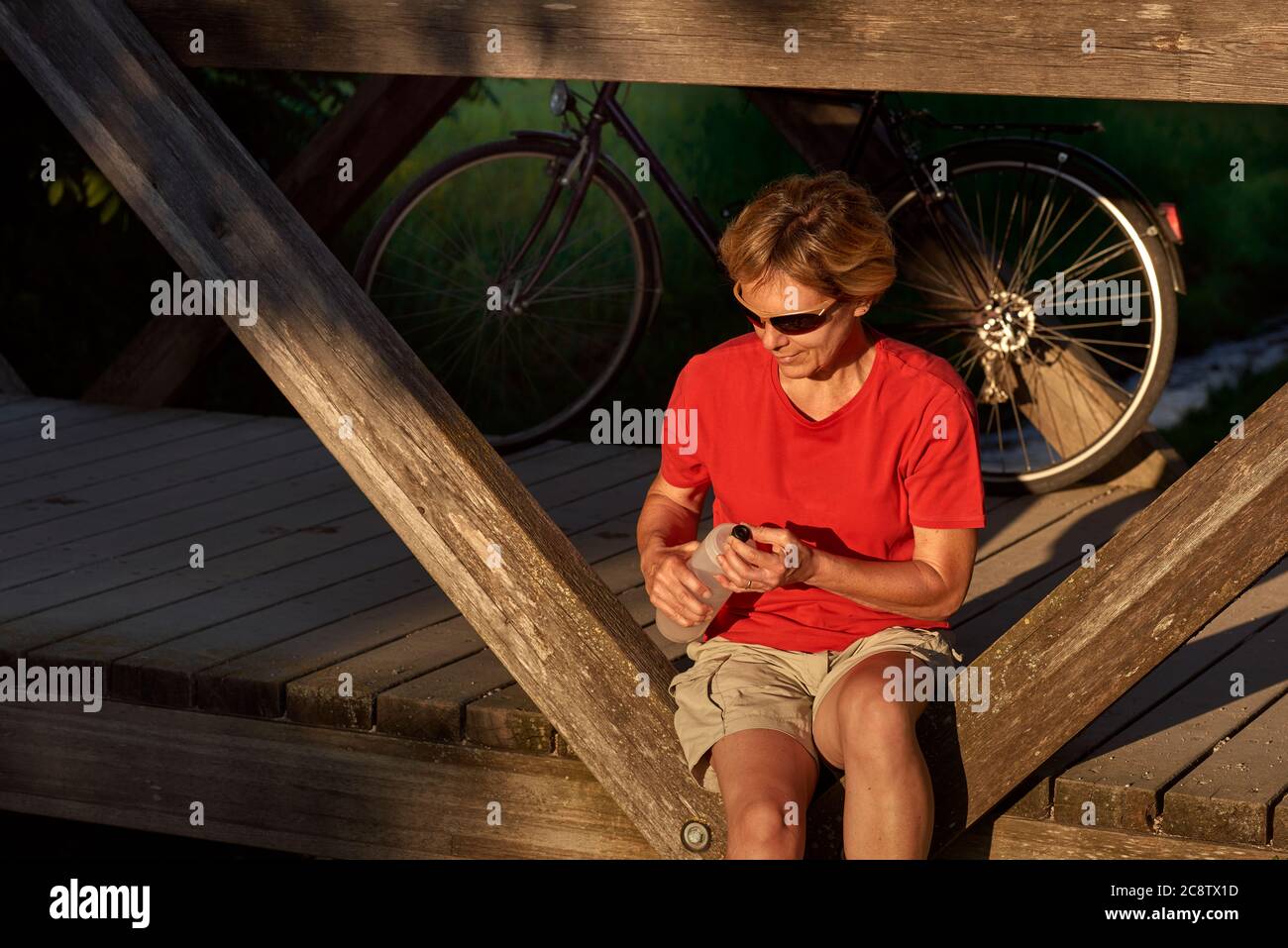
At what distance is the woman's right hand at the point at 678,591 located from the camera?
296cm

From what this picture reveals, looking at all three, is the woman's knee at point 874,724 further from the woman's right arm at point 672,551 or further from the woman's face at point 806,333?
the woman's face at point 806,333

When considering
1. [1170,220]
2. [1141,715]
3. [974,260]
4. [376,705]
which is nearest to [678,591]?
[376,705]

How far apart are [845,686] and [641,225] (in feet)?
9.17

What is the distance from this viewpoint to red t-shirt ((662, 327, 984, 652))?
3.03 metres

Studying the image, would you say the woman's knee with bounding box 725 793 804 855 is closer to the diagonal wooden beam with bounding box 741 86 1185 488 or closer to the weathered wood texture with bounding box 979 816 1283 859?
the weathered wood texture with bounding box 979 816 1283 859

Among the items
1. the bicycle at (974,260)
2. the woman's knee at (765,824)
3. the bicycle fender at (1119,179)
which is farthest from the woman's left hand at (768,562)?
the bicycle fender at (1119,179)

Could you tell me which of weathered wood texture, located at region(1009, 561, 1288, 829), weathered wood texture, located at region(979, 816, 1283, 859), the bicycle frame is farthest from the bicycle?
weathered wood texture, located at region(979, 816, 1283, 859)

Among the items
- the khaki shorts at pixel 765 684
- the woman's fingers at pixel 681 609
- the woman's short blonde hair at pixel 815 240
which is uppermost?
the woman's short blonde hair at pixel 815 240

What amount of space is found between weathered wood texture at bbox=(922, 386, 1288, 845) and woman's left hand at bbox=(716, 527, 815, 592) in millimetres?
471

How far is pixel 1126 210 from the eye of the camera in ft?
16.6

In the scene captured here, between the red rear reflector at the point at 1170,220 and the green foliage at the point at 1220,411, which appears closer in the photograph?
the red rear reflector at the point at 1170,220

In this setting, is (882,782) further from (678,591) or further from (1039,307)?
(1039,307)
